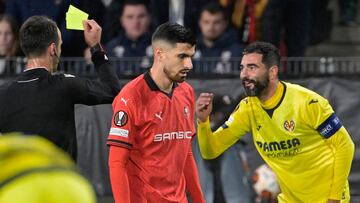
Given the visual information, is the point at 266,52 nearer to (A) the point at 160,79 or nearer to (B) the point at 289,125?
(B) the point at 289,125

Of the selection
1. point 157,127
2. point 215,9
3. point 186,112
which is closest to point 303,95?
point 186,112

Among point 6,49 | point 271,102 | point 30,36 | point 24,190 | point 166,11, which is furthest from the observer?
point 166,11

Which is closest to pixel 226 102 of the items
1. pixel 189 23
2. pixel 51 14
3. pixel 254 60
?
pixel 189 23

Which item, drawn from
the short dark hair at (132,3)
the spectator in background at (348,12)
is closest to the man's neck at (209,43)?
the short dark hair at (132,3)

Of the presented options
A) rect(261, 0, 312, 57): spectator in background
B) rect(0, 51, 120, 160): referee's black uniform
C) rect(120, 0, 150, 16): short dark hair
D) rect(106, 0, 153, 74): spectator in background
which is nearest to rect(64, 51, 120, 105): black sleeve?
rect(0, 51, 120, 160): referee's black uniform

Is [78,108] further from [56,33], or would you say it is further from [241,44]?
[56,33]

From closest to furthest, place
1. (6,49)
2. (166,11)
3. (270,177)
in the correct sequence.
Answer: (270,177), (6,49), (166,11)

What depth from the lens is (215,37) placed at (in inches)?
375

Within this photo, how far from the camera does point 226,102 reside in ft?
28.7

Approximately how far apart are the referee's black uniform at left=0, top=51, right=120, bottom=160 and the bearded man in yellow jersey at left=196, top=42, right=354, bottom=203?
1.14 meters

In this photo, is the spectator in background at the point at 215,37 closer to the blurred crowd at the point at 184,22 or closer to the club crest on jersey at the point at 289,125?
the blurred crowd at the point at 184,22

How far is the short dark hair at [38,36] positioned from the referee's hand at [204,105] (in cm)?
118

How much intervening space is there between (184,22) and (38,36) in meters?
5.61

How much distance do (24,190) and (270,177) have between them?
7.44 metres
